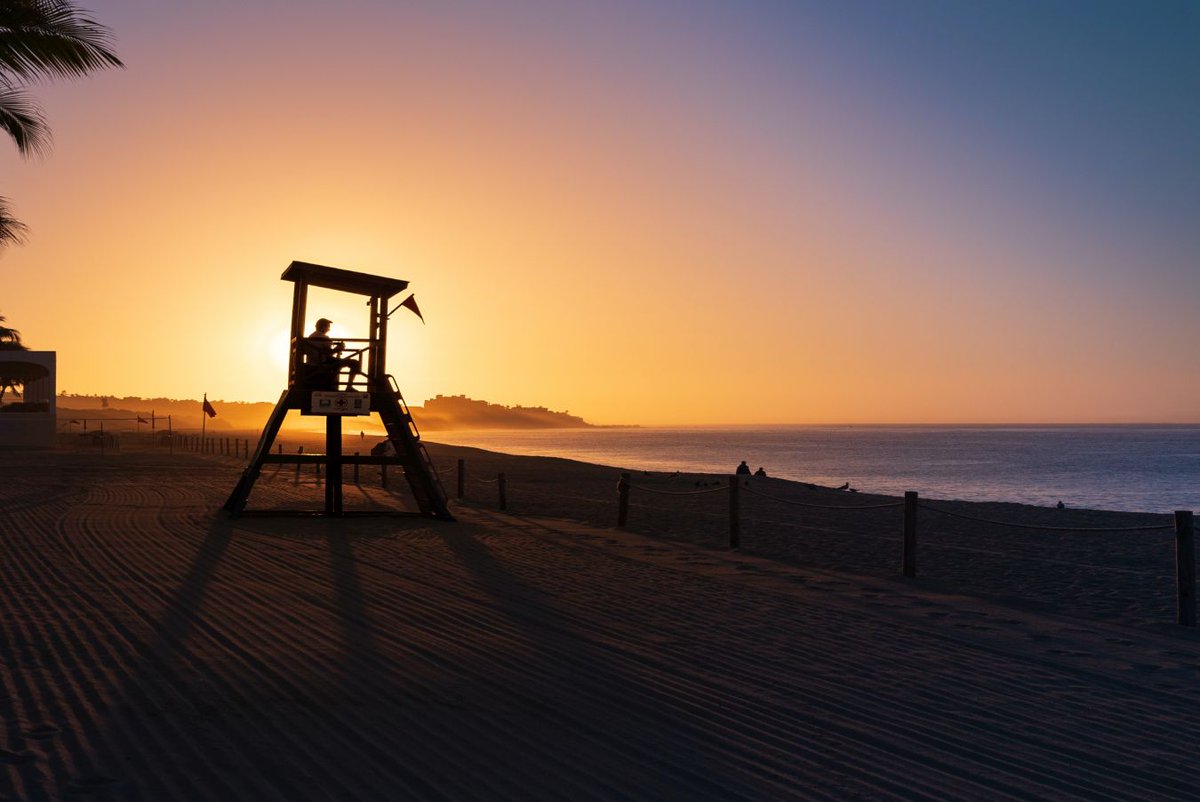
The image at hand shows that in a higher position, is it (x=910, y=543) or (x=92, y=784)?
(x=910, y=543)

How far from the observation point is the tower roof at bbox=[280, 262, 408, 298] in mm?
19047

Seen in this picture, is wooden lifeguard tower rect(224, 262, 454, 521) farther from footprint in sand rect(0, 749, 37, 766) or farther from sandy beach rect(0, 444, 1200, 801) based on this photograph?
footprint in sand rect(0, 749, 37, 766)

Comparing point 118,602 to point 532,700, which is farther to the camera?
point 118,602

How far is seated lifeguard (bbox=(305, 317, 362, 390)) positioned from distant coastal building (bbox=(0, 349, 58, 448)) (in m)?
41.9

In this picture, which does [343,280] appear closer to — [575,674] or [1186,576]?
[575,674]

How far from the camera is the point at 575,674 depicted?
23.1 ft

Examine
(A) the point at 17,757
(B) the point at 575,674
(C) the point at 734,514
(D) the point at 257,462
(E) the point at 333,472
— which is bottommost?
(B) the point at 575,674

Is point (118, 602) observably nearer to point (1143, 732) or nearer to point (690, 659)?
point (690, 659)

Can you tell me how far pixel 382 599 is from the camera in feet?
33.2

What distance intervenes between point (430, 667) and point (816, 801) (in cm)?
339

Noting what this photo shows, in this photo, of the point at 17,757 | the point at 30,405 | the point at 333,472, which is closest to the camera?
the point at 17,757

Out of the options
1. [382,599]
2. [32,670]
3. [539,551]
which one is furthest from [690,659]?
[539,551]

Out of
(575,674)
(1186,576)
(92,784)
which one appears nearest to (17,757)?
(92,784)

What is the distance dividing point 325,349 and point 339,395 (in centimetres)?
101
